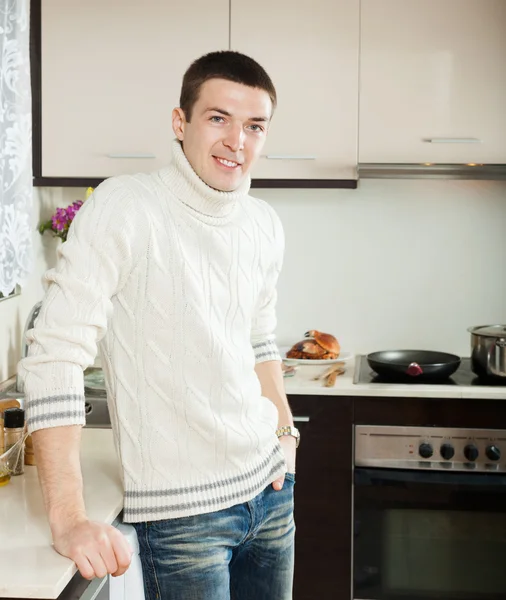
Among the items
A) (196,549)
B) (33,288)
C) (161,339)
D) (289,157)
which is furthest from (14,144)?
(196,549)

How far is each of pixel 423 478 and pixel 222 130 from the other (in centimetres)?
140

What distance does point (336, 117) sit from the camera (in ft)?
8.77

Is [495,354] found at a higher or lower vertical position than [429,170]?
lower

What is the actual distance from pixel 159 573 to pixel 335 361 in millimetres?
1451

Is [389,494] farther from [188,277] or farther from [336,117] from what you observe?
[188,277]

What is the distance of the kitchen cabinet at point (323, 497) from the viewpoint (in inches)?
101

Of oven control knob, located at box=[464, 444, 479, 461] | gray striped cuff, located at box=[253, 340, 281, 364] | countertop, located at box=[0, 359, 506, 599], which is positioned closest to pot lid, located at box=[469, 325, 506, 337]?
oven control knob, located at box=[464, 444, 479, 461]

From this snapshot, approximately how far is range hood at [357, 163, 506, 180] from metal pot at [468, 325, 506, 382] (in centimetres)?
48

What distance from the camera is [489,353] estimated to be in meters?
2.58

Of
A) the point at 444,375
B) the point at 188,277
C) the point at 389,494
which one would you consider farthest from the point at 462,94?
the point at 188,277

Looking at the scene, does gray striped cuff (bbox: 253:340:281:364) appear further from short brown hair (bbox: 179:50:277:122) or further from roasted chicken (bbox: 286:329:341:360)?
roasted chicken (bbox: 286:329:341:360)

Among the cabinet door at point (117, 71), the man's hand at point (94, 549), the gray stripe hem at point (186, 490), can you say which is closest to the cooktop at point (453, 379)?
the cabinet door at point (117, 71)

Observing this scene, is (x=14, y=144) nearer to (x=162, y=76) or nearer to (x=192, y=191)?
(x=162, y=76)

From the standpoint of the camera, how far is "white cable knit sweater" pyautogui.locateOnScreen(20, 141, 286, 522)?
1.35 meters
